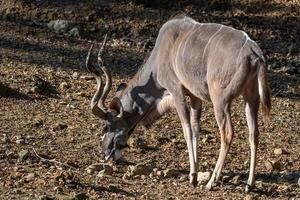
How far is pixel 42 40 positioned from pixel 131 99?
4998 millimetres

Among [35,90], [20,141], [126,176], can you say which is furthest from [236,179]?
[35,90]

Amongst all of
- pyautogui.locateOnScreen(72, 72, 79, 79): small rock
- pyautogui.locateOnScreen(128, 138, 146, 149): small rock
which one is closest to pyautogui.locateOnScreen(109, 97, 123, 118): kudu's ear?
pyautogui.locateOnScreen(128, 138, 146, 149): small rock

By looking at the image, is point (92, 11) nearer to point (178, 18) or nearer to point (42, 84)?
point (42, 84)

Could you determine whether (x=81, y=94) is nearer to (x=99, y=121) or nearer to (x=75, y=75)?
(x=75, y=75)

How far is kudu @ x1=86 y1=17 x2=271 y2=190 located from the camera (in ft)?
24.4

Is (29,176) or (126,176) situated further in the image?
(126,176)

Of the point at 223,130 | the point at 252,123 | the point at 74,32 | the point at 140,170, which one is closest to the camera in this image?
the point at 223,130

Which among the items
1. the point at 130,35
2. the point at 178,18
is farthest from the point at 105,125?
the point at 130,35

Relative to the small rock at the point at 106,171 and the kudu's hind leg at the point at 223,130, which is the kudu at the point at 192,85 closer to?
the kudu's hind leg at the point at 223,130

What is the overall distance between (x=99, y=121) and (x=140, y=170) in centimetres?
194

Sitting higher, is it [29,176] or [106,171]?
[29,176]

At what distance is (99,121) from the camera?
384 inches

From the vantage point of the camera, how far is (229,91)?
746 cm

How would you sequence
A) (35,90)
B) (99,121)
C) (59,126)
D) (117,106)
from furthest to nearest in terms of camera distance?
(35,90) → (99,121) → (59,126) → (117,106)
